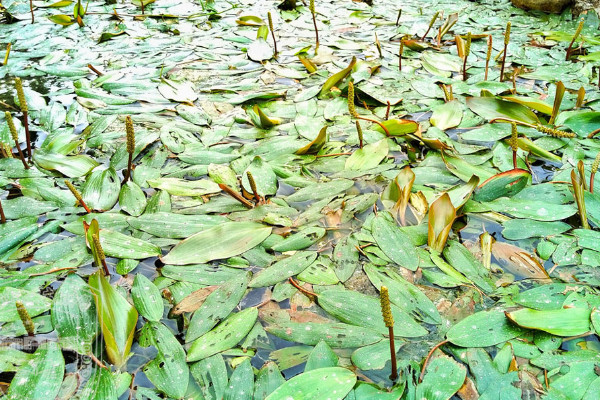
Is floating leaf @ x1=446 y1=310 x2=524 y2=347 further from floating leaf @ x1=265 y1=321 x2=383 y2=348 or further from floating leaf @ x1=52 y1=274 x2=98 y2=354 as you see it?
floating leaf @ x1=52 y1=274 x2=98 y2=354

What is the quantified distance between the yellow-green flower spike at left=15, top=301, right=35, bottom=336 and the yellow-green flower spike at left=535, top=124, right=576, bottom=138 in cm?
197

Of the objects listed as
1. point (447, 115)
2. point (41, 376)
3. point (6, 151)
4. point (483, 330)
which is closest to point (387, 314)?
point (483, 330)

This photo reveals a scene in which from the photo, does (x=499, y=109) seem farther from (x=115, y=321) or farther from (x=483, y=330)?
(x=115, y=321)

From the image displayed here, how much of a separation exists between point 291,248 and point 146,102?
1.33 meters

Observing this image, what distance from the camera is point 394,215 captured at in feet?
5.15

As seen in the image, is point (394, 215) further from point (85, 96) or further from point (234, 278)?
point (85, 96)

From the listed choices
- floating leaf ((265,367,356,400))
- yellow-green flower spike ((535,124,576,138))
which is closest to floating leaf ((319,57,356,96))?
yellow-green flower spike ((535,124,576,138))

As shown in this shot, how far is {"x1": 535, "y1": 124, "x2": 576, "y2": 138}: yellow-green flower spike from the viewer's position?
192 centimetres

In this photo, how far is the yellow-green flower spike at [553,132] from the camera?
1925 millimetres

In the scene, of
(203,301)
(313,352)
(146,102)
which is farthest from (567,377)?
(146,102)

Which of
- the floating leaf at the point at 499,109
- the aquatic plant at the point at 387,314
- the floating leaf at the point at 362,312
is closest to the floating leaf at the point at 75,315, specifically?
the floating leaf at the point at 362,312

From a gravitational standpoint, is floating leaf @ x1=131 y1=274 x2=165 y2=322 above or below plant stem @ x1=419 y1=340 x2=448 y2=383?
above

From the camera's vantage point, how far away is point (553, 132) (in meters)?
1.95

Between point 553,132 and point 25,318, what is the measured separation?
2004 millimetres
